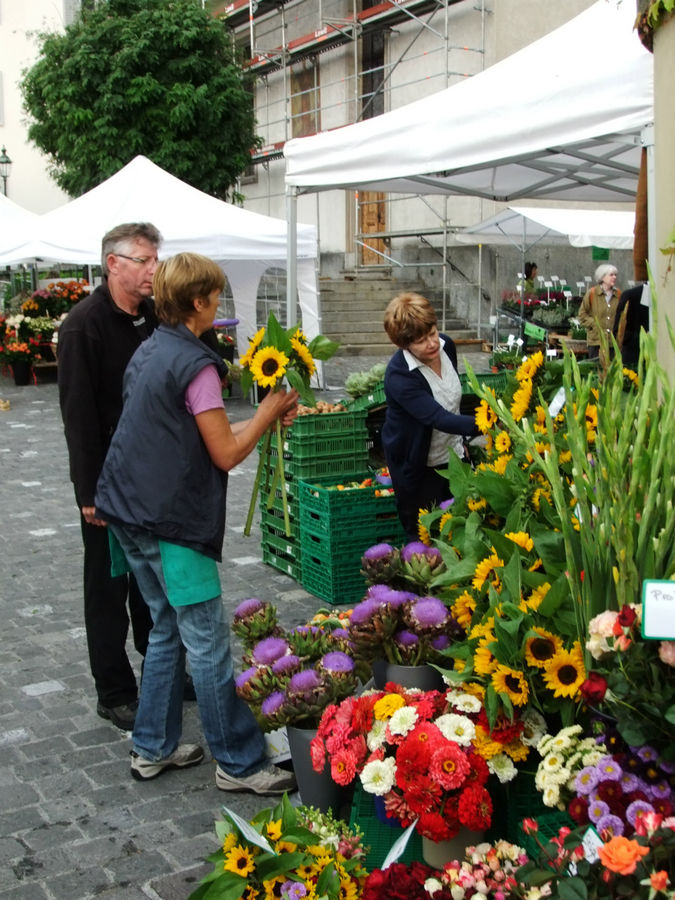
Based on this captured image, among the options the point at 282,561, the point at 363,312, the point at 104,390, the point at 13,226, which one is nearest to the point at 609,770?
the point at 104,390

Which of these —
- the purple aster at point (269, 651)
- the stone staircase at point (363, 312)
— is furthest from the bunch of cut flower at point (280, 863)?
Result: the stone staircase at point (363, 312)

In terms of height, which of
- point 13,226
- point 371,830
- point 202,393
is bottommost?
point 371,830

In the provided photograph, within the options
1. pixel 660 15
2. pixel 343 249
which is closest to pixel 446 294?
pixel 343 249

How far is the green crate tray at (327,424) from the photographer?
561 centimetres

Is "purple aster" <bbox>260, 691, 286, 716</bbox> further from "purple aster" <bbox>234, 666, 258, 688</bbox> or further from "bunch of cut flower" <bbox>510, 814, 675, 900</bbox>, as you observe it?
"bunch of cut flower" <bbox>510, 814, 675, 900</bbox>

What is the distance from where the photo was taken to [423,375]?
15.1ft

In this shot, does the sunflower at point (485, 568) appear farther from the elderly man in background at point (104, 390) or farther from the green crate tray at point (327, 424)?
the green crate tray at point (327, 424)

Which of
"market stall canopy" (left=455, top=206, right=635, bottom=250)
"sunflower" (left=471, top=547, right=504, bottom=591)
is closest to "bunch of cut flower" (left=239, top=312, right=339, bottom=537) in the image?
"sunflower" (left=471, top=547, right=504, bottom=591)

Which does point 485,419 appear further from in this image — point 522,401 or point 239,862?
point 239,862

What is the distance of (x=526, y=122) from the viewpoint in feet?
15.4

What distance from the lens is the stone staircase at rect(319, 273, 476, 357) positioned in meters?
19.3

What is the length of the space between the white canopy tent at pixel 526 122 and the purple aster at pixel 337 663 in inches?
68.1

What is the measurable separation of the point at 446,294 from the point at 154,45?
8276mm

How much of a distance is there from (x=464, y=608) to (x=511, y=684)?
35 centimetres
